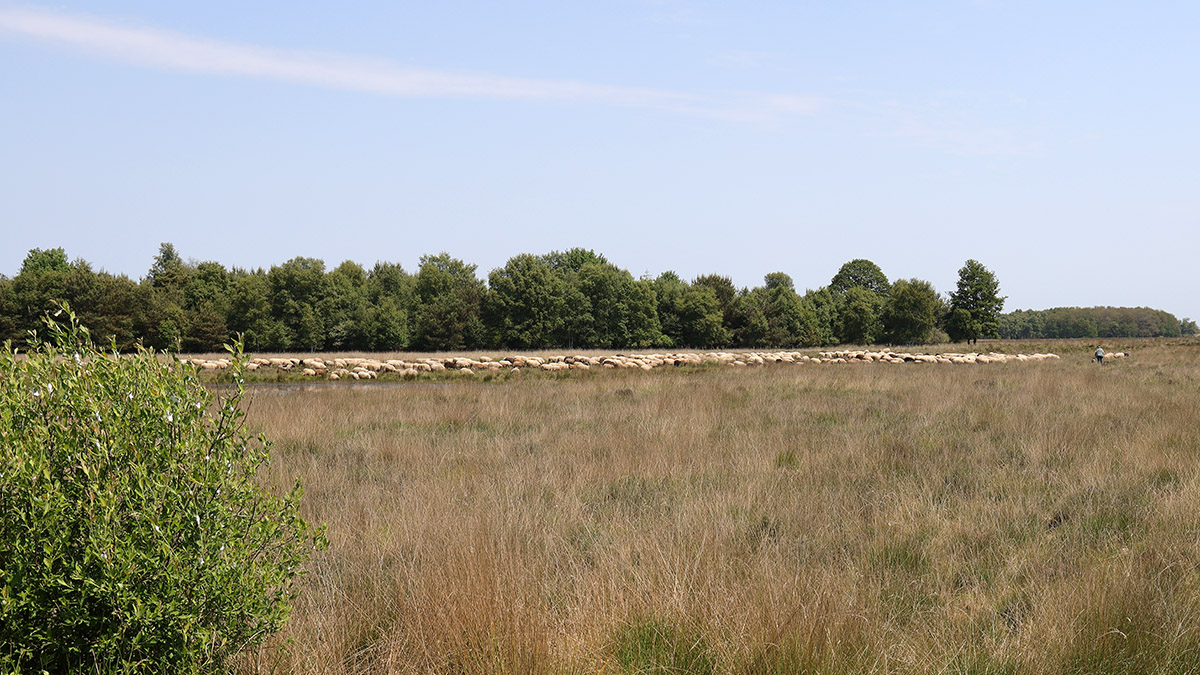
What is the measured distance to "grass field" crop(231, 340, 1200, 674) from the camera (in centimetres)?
341

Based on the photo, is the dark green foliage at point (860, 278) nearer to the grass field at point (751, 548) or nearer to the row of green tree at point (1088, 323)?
the row of green tree at point (1088, 323)

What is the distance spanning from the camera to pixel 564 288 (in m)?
68.9

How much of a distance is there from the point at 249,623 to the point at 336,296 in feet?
217

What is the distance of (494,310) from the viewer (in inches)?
2645

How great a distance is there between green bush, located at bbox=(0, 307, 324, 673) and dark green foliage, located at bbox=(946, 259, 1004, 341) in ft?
250

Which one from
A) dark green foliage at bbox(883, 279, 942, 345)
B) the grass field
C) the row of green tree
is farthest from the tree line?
the row of green tree

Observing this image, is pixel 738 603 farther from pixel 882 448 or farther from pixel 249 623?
pixel 882 448

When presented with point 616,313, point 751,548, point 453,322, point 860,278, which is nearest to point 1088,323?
point 860,278

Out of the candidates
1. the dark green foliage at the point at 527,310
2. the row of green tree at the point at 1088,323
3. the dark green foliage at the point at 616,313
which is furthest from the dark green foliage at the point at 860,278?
the row of green tree at the point at 1088,323

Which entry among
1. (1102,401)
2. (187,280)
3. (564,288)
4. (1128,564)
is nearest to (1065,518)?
(1128,564)

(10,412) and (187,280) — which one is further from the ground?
(187,280)

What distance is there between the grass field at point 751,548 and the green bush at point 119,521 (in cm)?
61

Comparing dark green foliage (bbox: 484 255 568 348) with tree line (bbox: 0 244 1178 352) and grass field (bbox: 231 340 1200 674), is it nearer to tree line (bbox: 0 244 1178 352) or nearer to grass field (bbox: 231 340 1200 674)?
tree line (bbox: 0 244 1178 352)

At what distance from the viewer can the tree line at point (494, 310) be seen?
5666cm
